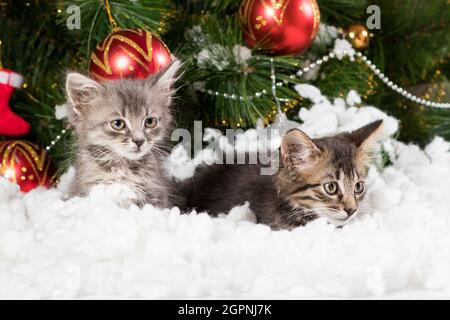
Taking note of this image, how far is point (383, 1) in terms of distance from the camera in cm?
195

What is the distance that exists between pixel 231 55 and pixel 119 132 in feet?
1.33

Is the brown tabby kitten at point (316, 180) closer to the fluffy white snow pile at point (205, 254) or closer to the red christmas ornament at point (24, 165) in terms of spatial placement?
the fluffy white snow pile at point (205, 254)

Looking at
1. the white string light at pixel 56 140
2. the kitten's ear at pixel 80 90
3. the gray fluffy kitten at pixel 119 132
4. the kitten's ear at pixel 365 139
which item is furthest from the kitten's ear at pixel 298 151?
the white string light at pixel 56 140

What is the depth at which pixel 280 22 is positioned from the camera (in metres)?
1.52

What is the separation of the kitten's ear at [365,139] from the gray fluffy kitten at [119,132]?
44 cm

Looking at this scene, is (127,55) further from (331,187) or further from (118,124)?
(331,187)

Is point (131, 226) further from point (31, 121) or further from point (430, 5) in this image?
point (430, 5)

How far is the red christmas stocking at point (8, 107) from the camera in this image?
1.55 meters

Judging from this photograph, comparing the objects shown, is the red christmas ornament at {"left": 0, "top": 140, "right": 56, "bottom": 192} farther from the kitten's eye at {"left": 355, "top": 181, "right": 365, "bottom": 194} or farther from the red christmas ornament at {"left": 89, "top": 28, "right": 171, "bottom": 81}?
the kitten's eye at {"left": 355, "top": 181, "right": 365, "bottom": 194}

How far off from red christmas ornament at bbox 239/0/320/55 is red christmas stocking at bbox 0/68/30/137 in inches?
23.8

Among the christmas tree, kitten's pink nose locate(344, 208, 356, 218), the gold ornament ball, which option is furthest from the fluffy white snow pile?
the gold ornament ball

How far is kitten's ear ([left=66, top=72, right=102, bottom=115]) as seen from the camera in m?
1.32

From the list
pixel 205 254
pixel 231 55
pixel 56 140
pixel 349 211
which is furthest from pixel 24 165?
pixel 349 211

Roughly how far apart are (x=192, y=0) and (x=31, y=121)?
586 millimetres
